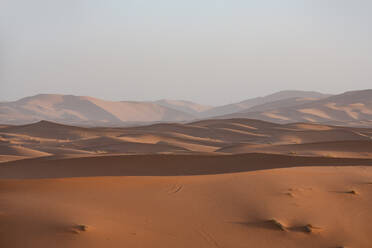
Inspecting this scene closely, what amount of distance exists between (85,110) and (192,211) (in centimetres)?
9815

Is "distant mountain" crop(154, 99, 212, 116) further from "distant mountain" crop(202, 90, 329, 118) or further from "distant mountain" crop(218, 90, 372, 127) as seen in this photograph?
"distant mountain" crop(218, 90, 372, 127)

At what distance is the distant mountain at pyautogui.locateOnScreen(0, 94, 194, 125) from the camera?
3654 inches

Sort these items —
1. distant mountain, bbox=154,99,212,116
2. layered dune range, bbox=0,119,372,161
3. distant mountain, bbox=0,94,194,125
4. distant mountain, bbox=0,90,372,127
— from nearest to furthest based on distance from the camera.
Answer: layered dune range, bbox=0,119,372,161 < distant mountain, bbox=0,90,372,127 < distant mountain, bbox=0,94,194,125 < distant mountain, bbox=154,99,212,116

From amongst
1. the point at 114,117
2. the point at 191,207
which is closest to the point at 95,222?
the point at 191,207

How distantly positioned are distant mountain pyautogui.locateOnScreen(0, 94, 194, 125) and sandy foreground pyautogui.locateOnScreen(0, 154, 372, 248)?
8154cm

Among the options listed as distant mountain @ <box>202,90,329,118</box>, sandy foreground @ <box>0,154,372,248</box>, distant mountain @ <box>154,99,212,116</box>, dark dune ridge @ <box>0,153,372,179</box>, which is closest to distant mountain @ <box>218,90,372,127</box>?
dark dune ridge @ <box>0,153,372,179</box>

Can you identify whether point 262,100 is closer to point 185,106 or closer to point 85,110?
point 185,106

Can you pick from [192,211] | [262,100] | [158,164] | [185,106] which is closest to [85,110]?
[185,106]

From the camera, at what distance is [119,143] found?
21266 millimetres

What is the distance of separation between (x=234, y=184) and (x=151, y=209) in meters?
1.71

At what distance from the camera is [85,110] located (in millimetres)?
100688

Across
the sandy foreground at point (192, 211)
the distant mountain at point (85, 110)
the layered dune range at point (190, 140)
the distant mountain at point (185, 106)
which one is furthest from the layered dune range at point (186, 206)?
the distant mountain at point (185, 106)

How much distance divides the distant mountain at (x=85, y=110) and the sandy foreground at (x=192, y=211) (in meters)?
81.5

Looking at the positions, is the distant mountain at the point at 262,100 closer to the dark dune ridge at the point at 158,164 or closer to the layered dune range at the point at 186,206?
the dark dune ridge at the point at 158,164
